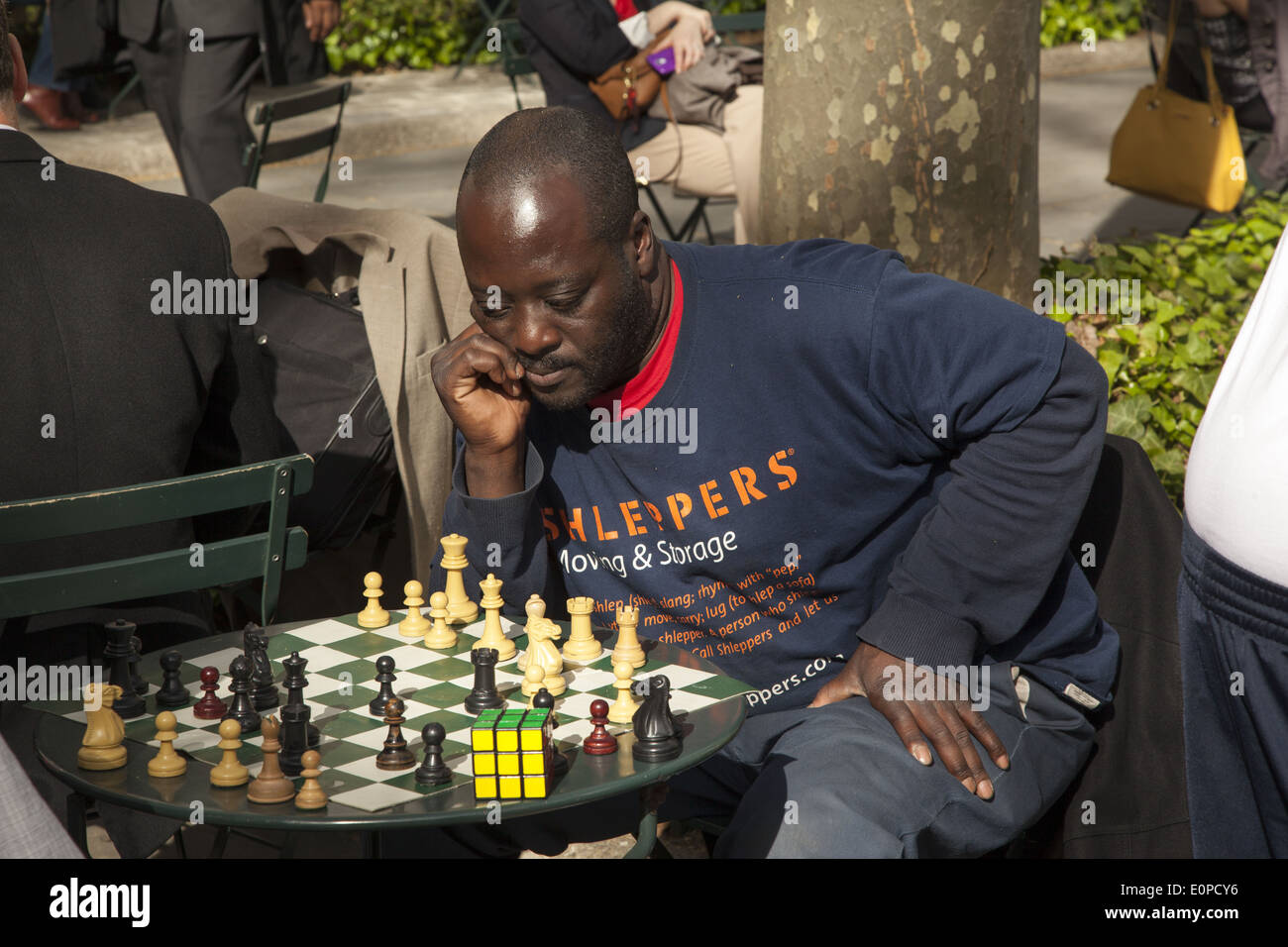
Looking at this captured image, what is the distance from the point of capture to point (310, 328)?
3.77 m

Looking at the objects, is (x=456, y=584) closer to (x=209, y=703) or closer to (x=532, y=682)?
(x=532, y=682)

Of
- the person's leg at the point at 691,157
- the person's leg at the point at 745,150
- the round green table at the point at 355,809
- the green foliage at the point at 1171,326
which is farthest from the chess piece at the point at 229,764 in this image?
the person's leg at the point at 691,157

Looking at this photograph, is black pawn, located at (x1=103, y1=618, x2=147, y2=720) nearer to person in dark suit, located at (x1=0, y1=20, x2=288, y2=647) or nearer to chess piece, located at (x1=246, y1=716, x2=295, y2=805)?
chess piece, located at (x1=246, y1=716, x2=295, y2=805)

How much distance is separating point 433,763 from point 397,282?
1998mm

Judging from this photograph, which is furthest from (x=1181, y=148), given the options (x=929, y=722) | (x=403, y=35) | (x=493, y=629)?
(x=403, y=35)

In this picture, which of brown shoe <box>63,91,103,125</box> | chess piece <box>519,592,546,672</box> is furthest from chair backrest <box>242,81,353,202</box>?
brown shoe <box>63,91,103,125</box>

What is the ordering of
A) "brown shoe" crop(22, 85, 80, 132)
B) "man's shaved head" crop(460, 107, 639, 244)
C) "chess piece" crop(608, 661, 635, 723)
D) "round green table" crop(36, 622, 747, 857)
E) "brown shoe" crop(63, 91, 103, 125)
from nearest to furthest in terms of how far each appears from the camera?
"round green table" crop(36, 622, 747, 857), "chess piece" crop(608, 661, 635, 723), "man's shaved head" crop(460, 107, 639, 244), "brown shoe" crop(22, 85, 80, 132), "brown shoe" crop(63, 91, 103, 125)

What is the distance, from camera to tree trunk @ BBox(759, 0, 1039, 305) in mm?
3867

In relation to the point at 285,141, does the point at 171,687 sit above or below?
below

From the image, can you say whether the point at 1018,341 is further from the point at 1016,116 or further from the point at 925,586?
the point at 1016,116

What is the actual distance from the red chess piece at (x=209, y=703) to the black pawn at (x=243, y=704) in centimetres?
1

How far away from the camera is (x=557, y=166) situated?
252 centimetres

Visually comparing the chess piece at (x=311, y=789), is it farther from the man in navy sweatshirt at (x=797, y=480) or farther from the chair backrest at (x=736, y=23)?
the chair backrest at (x=736, y=23)

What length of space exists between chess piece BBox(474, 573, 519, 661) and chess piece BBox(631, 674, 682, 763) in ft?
1.44
